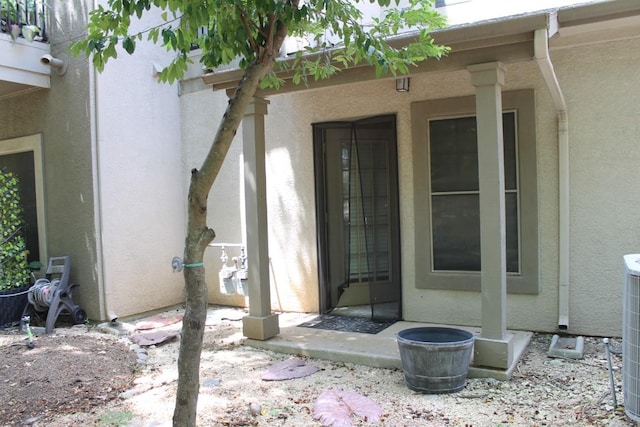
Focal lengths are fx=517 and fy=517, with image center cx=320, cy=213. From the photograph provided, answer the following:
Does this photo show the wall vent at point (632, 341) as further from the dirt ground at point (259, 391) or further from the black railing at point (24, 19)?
the black railing at point (24, 19)

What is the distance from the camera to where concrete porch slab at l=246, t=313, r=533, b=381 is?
14.4ft

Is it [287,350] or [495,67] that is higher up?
[495,67]

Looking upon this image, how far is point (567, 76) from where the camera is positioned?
4918 mm

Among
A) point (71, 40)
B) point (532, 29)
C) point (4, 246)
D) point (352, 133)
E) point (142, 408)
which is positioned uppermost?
point (71, 40)

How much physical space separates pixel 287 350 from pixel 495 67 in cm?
309

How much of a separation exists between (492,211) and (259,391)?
2.29 meters

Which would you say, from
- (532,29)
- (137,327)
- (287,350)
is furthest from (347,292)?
(532,29)

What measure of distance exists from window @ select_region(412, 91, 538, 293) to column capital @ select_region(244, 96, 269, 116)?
161 centimetres

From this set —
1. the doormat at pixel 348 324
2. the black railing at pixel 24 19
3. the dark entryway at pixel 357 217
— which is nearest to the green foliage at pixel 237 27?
the dark entryway at pixel 357 217

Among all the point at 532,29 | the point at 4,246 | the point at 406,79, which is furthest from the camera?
the point at 4,246

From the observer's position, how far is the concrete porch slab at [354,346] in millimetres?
4391

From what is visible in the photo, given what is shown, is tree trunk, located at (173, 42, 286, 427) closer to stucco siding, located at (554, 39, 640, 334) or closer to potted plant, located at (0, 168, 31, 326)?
stucco siding, located at (554, 39, 640, 334)

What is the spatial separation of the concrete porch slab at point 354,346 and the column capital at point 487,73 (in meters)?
2.24

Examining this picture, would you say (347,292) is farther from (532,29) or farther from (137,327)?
(532,29)
